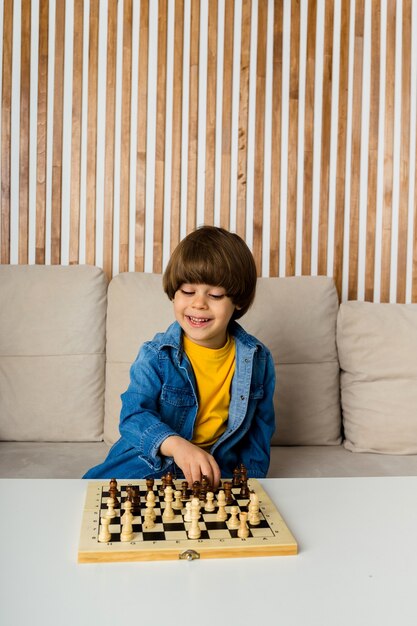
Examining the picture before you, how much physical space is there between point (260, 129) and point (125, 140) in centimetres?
53

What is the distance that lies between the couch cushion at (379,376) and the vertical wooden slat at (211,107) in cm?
71

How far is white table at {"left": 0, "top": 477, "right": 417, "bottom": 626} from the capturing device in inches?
27.2

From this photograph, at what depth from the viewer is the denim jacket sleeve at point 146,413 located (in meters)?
1.33

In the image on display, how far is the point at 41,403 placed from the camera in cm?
209

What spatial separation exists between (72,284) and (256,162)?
2.91 feet

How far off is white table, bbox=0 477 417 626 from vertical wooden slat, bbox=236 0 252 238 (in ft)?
5.23

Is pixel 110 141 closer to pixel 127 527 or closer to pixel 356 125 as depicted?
pixel 356 125

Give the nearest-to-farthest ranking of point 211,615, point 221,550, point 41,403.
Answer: point 211,615, point 221,550, point 41,403

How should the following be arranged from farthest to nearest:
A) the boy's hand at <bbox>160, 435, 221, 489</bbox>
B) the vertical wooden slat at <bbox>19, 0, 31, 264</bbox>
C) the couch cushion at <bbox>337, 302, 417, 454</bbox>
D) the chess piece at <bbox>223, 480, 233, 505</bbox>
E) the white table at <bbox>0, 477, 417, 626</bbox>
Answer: the vertical wooden slat at <bbox>19, 0, 31, 264</bbox>
the couch cushion at <bbox>337, 302, 417, 454</bbox>
the boy's hand at <bbox>160, 435, 221, 489</bbox>
the chess piece at <bbox>223, 480, 233, 505</bbox>
the white table at <bbox>0, 477, 417, 626</bbox>

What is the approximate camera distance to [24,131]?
2.39 metres

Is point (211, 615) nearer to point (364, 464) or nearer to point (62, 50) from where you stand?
point (364, 464)

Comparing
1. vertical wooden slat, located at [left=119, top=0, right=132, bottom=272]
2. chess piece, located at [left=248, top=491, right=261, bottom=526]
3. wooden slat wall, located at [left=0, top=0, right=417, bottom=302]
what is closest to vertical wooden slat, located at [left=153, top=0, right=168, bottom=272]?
wooden slat wall, located at [left=0, top=0, right=417, bottom=302]

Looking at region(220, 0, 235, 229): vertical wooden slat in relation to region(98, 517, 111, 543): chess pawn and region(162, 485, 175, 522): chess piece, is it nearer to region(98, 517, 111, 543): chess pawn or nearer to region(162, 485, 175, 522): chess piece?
region(162, 485, 175, 522): chess piece

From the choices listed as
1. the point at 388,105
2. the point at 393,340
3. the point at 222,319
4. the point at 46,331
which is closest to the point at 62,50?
the point at 46,331
